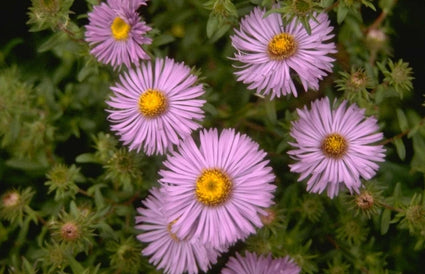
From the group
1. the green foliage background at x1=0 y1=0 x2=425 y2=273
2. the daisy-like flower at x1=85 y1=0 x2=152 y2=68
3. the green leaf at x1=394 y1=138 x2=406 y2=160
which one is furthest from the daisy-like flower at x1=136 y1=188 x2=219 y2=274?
the green leaf at x1=394 y1=138 x2=406 y2=160

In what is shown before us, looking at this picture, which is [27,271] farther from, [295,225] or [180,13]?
[180,13]

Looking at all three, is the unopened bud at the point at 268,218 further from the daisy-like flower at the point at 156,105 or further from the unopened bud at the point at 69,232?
the unopened bud at the point at 69,232

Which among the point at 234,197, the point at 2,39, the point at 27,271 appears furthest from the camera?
the point at 2,39

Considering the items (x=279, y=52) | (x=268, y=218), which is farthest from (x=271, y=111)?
(x=268, y=218)

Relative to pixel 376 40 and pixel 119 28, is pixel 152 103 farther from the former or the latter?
pixel 376 40

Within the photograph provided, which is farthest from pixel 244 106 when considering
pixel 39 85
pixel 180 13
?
pixel 39 85

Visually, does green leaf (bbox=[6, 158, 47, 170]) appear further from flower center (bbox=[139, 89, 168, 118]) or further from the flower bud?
the flower bud
